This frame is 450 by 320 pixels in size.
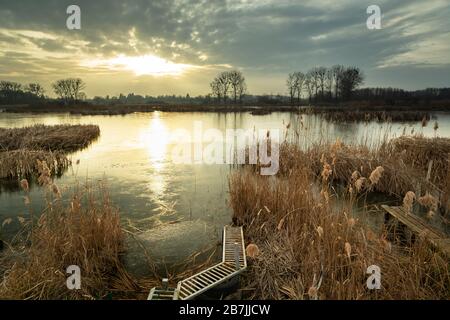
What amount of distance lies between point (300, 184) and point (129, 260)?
294 cm

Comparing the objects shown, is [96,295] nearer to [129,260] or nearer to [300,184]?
[129,260]

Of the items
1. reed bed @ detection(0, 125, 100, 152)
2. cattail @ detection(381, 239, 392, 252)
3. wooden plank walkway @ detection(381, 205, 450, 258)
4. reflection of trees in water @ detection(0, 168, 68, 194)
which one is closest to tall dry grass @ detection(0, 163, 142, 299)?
cattail @ detection(381, 239, 392, 252)

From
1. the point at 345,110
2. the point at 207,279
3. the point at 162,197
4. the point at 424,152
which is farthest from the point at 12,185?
the point at 345,110

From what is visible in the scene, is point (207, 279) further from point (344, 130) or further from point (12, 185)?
point (344, 130)

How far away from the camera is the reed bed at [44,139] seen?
12.9m

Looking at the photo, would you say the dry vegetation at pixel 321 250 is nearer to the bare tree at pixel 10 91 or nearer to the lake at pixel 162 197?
the lake at pixel 162 197

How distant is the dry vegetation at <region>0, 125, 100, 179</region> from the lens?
912 cm

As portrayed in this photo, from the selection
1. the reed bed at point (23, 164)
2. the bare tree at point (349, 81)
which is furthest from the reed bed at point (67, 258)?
the bare tree at point (349, 81)

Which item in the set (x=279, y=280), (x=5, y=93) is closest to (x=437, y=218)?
(x=279, y=280)

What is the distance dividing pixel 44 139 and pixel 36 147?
1064 millimetres

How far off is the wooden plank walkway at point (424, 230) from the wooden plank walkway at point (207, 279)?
1957 millimetres

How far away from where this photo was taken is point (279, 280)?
3.45 m

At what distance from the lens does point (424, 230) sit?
373 cm

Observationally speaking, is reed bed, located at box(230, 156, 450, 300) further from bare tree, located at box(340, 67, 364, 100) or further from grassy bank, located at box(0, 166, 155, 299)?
bare tree, located at box(340, 67, 364, 100)
